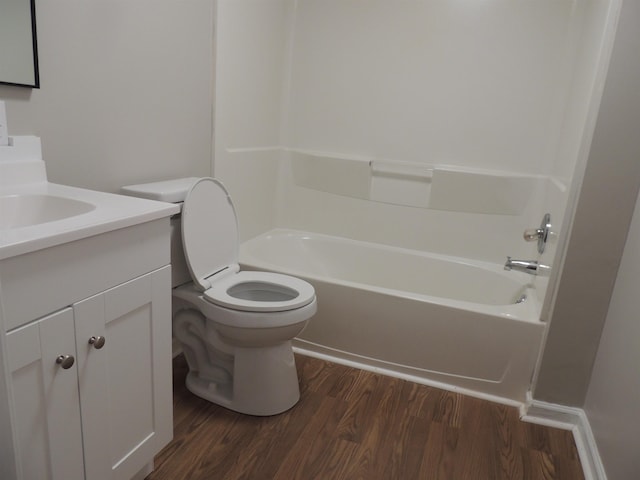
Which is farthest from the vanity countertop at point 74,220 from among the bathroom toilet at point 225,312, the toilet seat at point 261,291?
the toilet seat at point 261,291

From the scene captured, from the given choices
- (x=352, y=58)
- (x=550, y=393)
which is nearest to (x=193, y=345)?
(x=550, y=393)

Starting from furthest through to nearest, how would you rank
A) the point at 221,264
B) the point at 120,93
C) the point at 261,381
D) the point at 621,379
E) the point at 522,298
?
the point at 522,298 < the point at 221,264 < the point at 261,381 < the point at 120,93 < the point at 621,379

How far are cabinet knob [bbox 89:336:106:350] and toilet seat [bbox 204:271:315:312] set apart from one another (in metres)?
0.62

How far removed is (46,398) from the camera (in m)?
0.98

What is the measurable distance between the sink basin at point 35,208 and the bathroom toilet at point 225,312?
16.7 inches

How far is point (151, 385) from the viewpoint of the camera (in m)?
1.30

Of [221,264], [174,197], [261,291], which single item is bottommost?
[261,291]

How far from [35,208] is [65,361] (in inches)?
18.3

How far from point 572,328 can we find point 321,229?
1499 mm

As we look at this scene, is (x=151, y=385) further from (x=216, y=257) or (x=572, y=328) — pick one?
(x=572, y=328)

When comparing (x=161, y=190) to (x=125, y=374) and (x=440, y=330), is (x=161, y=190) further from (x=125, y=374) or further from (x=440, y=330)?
(x=440, y=330)

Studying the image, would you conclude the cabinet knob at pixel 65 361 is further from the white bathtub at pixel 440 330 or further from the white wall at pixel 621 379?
the white wall at pixel 621 379

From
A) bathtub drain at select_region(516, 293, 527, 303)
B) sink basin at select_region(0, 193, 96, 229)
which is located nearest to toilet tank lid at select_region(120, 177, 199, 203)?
sink basin at select_region(0, 193, 96, 229)

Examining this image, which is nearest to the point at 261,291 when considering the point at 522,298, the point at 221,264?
the point at 221,264
